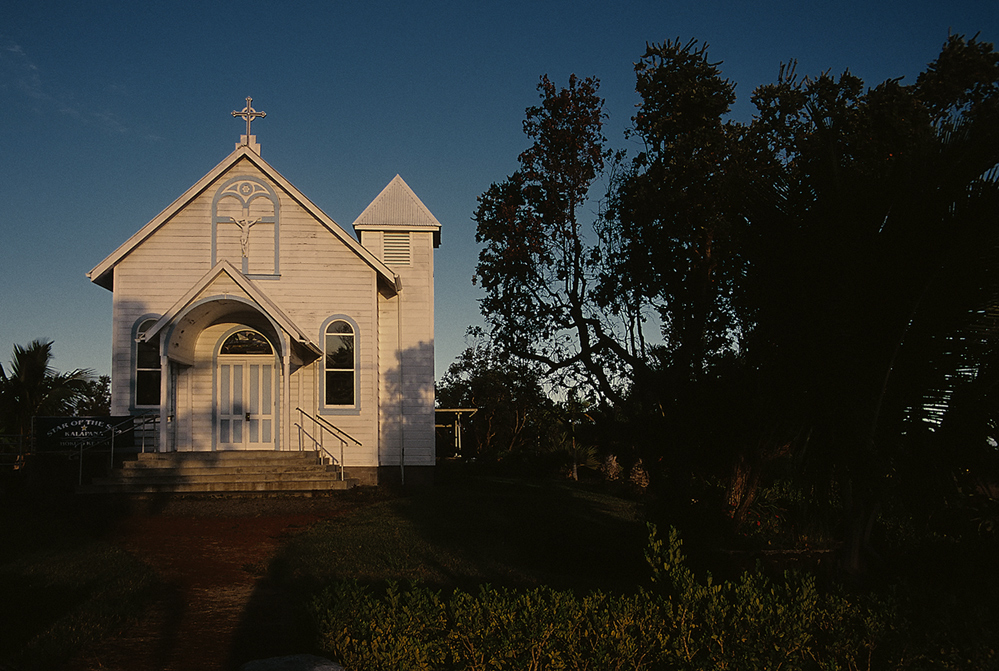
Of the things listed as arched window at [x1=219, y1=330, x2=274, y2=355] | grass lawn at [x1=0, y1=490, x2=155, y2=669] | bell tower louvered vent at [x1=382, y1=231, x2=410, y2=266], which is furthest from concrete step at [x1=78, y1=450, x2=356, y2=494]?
bell tower louvered vent at [x1=382, y1=231, x2=410, y2=266]

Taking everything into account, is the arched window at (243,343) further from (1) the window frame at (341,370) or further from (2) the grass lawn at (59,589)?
(2) the grass lawn at (59,589)

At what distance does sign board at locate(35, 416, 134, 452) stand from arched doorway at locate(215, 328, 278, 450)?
7.18 ft

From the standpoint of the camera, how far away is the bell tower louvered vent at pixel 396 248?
21.1 m

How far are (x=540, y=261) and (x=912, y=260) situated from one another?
39.2ft

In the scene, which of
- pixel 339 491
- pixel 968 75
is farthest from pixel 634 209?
pixel 339 491

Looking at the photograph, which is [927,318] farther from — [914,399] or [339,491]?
[339,491]

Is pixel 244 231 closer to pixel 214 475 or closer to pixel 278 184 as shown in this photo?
pixel 278 184

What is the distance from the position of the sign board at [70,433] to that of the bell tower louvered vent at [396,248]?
7.52m

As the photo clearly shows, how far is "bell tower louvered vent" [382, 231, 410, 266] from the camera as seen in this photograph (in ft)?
69.1

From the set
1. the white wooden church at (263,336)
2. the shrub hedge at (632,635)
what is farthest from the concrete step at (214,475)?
the shrub hedge at (632,635)

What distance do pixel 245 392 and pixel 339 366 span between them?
7.12ft

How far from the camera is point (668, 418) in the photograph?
32.7ft

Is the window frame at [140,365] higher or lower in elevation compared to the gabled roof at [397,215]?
lower

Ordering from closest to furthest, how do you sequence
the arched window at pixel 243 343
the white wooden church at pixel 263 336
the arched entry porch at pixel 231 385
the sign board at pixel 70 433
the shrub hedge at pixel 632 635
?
1. the shrub hedge at pixel 632 635
2. the sign board at pixel 70 433
3. the arched entry porch at pixel 231 385
4. the white wooden church at pixel 263 336
5. the arched window at pixel 243 343
